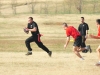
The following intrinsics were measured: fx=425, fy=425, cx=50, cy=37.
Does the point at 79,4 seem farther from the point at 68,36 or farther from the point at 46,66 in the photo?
the point at 46,66

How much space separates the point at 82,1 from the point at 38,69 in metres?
60.2

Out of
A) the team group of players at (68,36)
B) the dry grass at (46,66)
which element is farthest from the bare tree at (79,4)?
the dry grass at (46,66)

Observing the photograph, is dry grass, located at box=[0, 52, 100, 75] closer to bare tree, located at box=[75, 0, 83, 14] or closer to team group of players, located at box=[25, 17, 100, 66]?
team group of players, located at box=[25, 17, 100, 66]

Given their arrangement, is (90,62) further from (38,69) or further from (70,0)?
(70,0)

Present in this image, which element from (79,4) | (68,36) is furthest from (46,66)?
(79,4)

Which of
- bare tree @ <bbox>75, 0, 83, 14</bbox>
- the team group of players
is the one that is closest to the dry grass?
the team group of players

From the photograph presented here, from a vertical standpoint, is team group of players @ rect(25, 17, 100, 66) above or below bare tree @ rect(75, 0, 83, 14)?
above

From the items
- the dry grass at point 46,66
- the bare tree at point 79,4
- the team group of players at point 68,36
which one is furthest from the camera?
the bare tree at point 79,4

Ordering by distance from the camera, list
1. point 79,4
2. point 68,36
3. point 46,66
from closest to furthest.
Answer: point 46,66 < point 68,36 < point 79,4

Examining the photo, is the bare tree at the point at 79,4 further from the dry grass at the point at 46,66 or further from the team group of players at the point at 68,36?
the dry grass at the point at 46,66

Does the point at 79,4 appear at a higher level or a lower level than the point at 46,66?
lower

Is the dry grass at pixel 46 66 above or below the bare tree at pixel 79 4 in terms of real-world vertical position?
above

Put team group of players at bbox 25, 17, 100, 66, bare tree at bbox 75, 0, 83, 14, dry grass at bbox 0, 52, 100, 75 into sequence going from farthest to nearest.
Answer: bare tree at bbox 75, 0, 83, 14, team group of players at bbox 25, 17, 100, 66, dry grass at bbox 0, 52, 100, 75

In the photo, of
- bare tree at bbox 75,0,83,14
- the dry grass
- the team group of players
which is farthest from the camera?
bare tree at bbox 75,0,83,14
